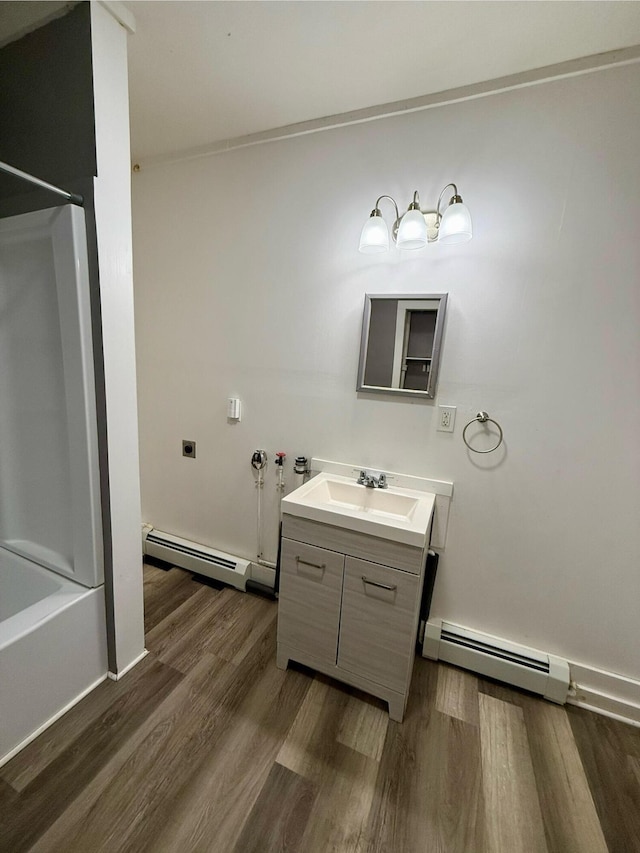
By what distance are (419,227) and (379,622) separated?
156 cm

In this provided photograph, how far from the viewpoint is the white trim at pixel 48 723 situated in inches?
44.3

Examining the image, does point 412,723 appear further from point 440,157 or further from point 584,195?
point 440,157

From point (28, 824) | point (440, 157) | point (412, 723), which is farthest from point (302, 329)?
point (28, 824)

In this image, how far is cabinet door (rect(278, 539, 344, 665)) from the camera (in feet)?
4.48

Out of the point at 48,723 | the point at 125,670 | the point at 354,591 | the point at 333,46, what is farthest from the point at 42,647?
the point at 333,46

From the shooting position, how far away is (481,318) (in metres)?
1.43

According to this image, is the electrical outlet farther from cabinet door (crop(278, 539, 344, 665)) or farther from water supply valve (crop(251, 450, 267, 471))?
water supply valve (crop(251, 450, 267, 471))

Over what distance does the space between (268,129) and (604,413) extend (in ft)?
6.52

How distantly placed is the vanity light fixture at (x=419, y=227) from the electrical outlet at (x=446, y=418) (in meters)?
0.68

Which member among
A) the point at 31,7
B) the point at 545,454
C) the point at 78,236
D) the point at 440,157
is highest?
the point at 31,7

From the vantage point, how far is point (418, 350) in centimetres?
153

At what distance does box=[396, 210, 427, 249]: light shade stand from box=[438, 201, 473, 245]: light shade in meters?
0.07

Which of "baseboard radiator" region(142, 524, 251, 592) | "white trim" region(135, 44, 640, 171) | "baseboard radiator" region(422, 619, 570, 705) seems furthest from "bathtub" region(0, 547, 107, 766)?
"white trim" region(135, 44, 640, 171)

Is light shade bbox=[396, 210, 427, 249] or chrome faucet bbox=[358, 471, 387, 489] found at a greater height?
light shade bbox=[396, 210, 427, 249]
